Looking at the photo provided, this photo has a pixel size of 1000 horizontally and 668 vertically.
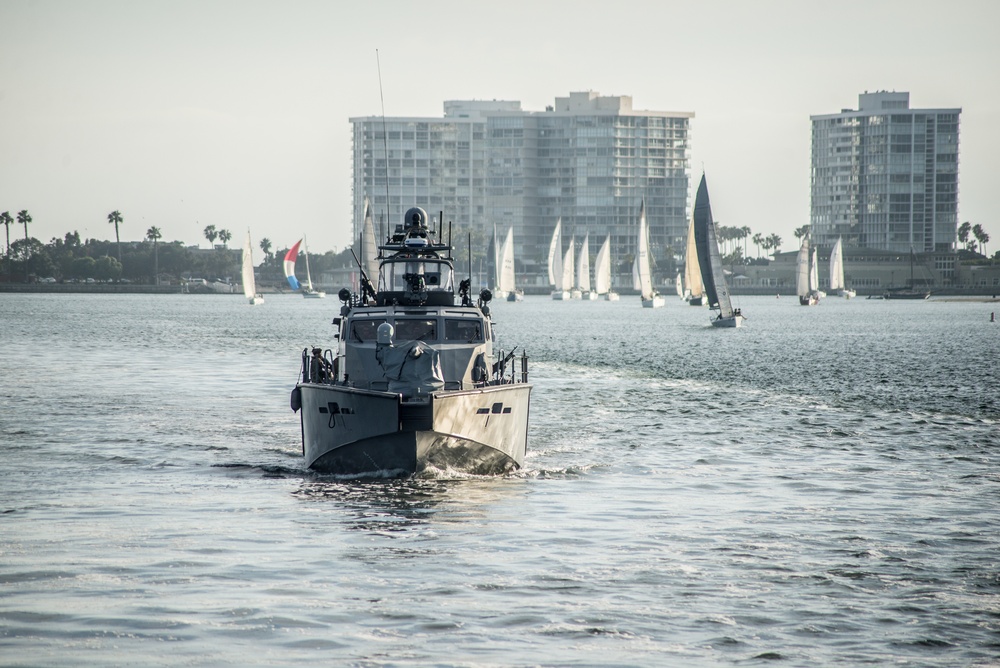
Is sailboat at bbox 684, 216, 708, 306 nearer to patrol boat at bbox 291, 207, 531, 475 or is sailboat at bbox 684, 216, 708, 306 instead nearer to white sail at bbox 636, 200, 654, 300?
white sail at bbox 636, 200, 654, 300

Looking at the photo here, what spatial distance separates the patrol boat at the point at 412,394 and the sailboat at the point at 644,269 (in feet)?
Result: 446

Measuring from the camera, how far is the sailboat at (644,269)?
6417 inches

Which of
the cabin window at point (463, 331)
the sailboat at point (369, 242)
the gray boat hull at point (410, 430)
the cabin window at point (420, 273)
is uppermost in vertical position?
the sailboat at point (369, 242)

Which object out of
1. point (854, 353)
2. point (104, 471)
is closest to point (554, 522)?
point (104, 471)

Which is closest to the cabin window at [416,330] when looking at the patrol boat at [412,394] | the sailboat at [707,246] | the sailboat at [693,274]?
the patrol boat at [412,394]

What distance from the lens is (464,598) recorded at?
625 inches

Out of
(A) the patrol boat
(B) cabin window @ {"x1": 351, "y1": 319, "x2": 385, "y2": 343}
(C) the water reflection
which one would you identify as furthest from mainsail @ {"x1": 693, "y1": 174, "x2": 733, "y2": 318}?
(C) the water reflection

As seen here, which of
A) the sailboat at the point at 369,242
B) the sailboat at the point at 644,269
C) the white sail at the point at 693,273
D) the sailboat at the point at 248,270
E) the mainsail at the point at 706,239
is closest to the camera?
the sailboat at the point at 369,242

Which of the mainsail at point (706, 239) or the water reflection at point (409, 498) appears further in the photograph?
the mainsail at point (706, 239)

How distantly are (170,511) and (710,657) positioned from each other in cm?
1200

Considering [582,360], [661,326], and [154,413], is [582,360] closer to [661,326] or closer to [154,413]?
[154,413]

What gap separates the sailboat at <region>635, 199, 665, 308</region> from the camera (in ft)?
535

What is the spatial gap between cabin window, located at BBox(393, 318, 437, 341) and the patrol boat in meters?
0.02

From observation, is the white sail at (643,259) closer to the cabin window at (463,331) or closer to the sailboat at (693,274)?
the sailboat at (693,274)
